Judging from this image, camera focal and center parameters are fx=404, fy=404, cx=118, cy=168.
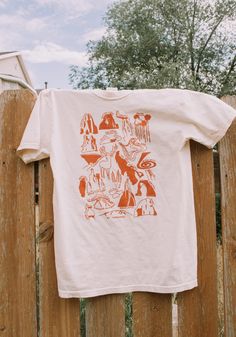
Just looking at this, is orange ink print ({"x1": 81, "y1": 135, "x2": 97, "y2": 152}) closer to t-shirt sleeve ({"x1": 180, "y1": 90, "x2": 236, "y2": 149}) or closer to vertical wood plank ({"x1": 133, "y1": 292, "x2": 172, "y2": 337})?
t-shirt sleeve ({"x1": 180, "y1": 90, "x2": 236, "y2": 149})

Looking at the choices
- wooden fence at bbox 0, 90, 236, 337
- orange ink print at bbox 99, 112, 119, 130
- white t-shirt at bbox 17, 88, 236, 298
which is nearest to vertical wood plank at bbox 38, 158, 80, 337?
wooden fence at bbox 0, 90, 236, 337

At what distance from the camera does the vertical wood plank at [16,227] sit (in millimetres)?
1937

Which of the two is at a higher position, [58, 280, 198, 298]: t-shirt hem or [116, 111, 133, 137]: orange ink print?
[116, 111, 133, 137]: orange ink print

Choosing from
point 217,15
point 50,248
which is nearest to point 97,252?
point 50,248

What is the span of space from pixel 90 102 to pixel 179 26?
49.2 feet

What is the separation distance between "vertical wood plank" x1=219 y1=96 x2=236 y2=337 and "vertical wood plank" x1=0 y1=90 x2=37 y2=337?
921 mm

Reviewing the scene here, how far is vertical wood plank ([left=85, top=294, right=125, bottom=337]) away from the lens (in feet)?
6.33

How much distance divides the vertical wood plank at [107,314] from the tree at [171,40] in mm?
13837

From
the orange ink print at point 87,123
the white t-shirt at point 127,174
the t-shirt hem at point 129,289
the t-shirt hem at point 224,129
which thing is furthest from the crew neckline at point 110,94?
the t-shirt hem at point 129,289

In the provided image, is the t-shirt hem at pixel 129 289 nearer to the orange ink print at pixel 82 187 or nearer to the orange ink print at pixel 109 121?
the orange ink print at pixel 82 187

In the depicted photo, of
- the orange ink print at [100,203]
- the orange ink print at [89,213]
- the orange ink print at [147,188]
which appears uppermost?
the orange ink print at [147,188]

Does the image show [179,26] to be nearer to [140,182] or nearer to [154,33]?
[154,33]

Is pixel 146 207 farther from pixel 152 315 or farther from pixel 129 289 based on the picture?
pixel 152 315

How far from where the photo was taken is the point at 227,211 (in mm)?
1947
